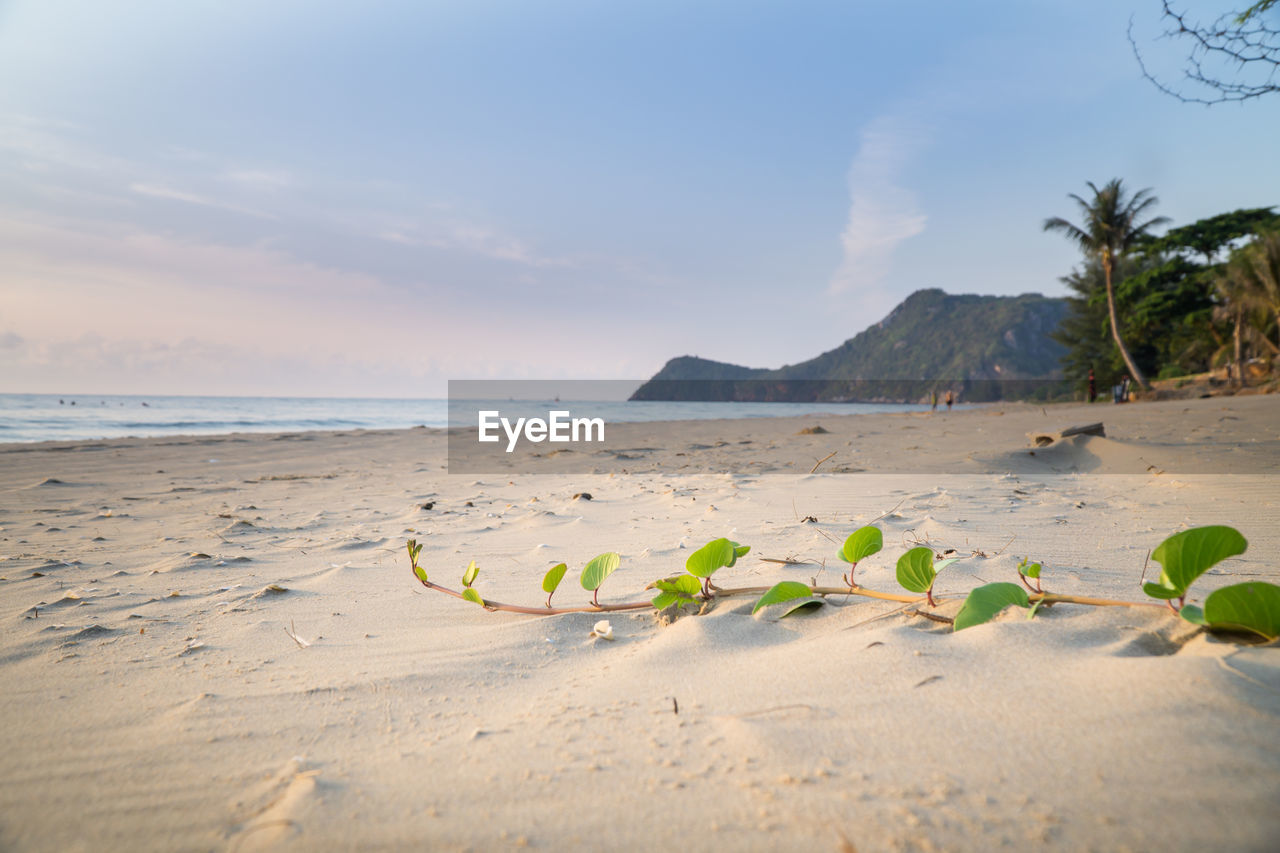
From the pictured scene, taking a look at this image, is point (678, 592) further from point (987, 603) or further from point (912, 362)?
point (912, 362)

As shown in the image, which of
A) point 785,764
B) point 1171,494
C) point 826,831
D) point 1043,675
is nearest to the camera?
point 826,831

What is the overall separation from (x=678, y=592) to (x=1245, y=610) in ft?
3.09

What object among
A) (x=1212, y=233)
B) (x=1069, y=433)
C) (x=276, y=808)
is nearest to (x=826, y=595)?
(x=276, y=808)

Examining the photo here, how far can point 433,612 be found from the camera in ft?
5.33

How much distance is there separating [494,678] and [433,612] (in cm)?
57

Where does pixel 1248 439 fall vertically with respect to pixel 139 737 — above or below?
above

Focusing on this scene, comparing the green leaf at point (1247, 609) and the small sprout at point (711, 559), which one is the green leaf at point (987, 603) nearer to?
the green leaf at point (1247, 609)

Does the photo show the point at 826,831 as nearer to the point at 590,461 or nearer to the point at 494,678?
the point at 494,678

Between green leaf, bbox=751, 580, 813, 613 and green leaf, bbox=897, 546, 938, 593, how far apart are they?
0.19 metres

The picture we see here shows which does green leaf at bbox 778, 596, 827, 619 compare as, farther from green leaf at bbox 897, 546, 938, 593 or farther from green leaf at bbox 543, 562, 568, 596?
green leaf at bbox 543, 562, 568, 596

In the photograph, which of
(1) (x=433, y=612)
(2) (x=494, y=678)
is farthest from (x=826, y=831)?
(1) (x=433, y=612)

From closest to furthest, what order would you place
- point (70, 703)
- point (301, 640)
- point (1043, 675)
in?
1. point (1043, 675)
2. point (70, 703)
3. point (301, 640)

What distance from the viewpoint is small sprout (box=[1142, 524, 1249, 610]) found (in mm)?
852

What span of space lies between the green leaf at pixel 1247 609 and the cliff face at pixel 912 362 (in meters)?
64.3
